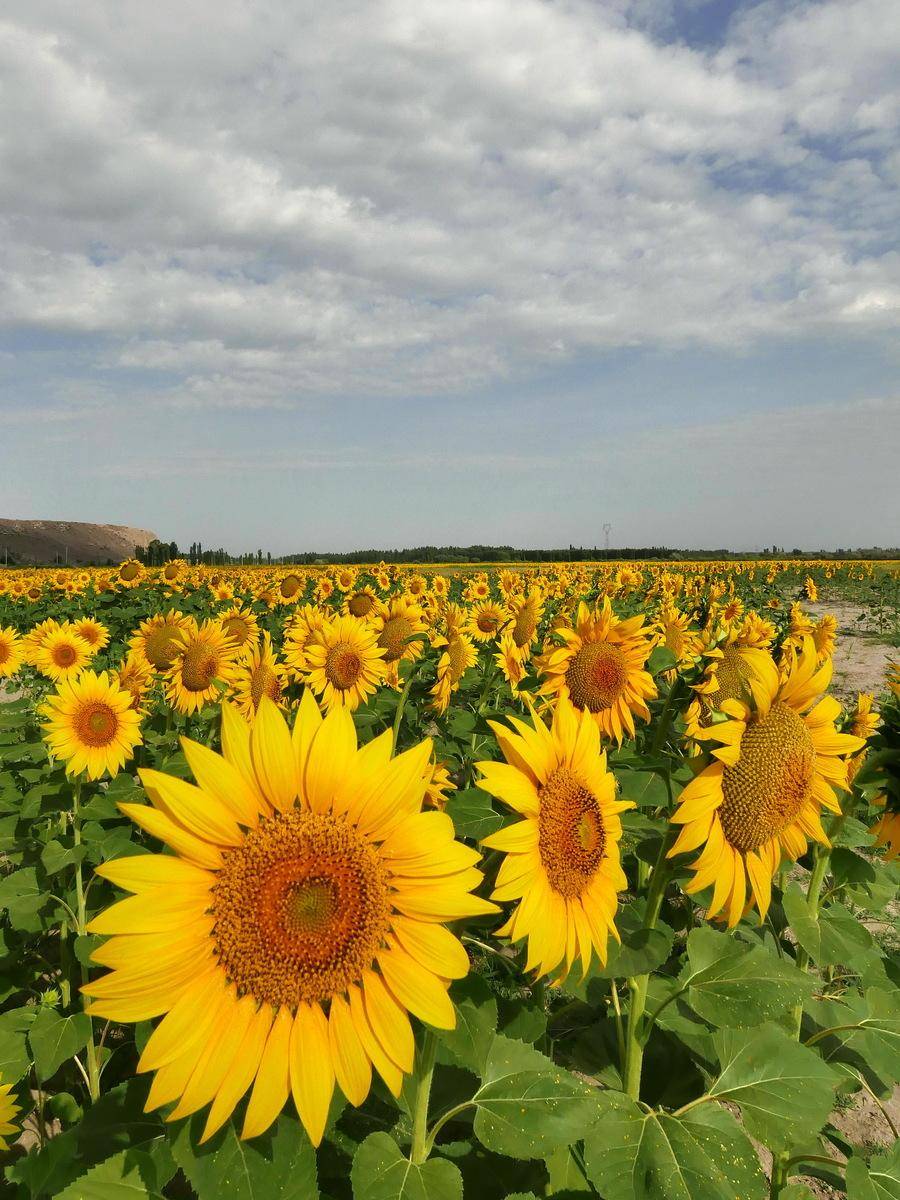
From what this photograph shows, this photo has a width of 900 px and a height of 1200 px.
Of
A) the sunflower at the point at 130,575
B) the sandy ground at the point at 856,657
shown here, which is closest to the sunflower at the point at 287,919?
the sandy ground at the point at 856,657

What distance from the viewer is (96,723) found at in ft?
14.4

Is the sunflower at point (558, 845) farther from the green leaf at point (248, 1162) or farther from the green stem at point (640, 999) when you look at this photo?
the green leaf at point (248, 1162)

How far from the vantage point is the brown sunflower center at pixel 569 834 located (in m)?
1.75

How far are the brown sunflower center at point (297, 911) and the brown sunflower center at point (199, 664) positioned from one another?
13.7 ft

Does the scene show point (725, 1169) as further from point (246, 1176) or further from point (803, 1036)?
point (803, 1036)

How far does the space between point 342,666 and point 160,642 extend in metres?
1.76

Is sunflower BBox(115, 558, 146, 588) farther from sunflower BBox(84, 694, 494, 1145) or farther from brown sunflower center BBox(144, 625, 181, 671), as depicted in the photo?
sunflower BBox(84, 694, 494, 1145)

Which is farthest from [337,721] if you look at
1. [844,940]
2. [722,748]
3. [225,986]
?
[844,940]

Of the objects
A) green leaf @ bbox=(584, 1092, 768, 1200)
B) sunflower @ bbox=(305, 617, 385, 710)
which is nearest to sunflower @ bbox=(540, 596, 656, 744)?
sunflower @ bbox=(305, 617, 385, 710)

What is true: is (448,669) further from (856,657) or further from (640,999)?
(856,657)

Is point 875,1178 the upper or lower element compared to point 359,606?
lower

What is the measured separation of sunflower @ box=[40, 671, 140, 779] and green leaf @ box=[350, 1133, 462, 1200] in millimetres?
3111

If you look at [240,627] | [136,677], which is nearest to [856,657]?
[240,627]

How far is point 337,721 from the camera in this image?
4.36ft
